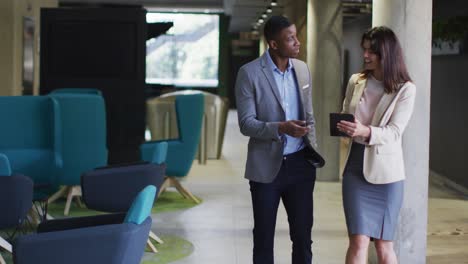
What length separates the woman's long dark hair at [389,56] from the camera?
4484 mm

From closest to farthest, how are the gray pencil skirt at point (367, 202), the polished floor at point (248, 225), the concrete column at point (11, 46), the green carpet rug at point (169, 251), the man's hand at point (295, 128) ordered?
the man's hand at point (295, 128) → the gray pencil skirt at point (367, 202) → the green carpet rug at point (169, 251) → the polished floor at point (248, 225) → the concrete column at point (11, 46)

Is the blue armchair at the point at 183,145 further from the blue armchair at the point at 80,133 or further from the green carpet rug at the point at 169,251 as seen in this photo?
the green carpet rug at the point at 169,251

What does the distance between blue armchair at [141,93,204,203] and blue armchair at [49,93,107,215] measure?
1.20m

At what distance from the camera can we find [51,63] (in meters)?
10.3

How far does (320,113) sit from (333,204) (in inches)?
86.3

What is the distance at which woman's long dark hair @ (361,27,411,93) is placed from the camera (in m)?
4.48

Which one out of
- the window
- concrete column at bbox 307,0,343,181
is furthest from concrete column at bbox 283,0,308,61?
the window

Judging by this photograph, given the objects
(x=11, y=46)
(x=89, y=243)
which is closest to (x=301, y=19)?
(x=11, y=46)

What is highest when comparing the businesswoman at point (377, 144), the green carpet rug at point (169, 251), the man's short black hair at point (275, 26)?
the man's short black hair at point (275, 26)

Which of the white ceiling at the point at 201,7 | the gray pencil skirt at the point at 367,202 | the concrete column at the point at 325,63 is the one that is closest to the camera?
the gray pencil skirt at the point at 367,202

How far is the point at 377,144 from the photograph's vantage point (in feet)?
14.8

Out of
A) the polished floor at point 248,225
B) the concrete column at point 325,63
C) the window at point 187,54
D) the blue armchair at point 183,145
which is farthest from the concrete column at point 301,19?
the window at point 187,54

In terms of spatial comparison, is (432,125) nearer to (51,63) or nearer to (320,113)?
(320,113)

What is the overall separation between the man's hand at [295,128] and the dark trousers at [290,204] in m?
0.29
